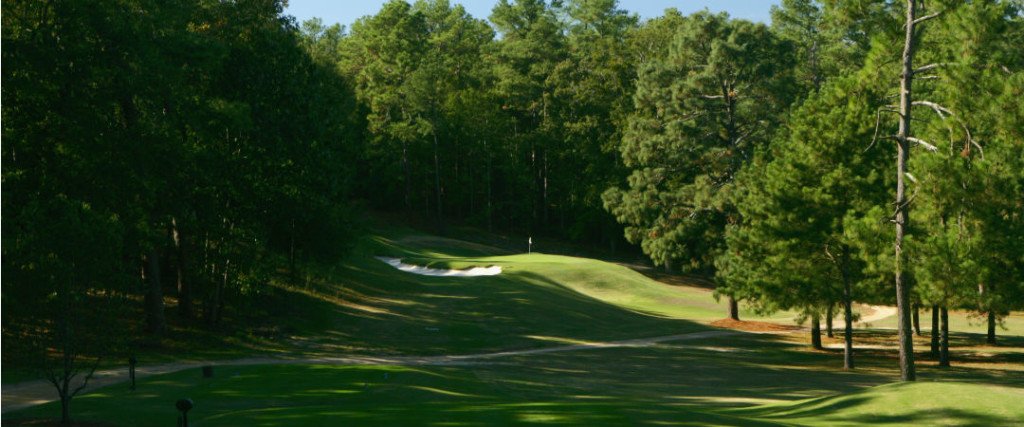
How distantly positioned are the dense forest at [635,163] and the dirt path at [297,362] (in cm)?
119

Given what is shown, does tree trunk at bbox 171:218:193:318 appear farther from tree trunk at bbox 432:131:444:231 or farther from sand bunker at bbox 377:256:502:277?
tree trunk at bbox 432:131:444:231

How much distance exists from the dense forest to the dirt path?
119 centimetres

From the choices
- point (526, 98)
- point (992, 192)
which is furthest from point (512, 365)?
point (526, 98)

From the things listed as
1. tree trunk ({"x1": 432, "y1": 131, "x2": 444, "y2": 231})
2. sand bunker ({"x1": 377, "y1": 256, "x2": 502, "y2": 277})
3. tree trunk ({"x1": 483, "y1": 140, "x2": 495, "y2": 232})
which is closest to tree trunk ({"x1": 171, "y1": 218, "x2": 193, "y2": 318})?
sand bunker ({"x1": 377, "y1": 256, "x2": 502, "y2": 277})

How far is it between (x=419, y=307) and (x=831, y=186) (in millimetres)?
21432

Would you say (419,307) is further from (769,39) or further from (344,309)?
(769,39)

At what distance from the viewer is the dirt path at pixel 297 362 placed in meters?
23.1

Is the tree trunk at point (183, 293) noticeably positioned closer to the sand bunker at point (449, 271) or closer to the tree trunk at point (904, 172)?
the sand bunker at point (449, 271)

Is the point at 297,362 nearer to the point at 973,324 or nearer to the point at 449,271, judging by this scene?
the point at 449,271

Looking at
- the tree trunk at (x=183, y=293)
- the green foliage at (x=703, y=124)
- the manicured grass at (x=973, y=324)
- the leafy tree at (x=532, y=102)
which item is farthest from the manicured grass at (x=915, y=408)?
the leafy tree at (x=532, y=102)

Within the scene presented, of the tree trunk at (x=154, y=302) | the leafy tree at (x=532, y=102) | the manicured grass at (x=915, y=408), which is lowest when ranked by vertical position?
the manicured grass at (x=915, y=408)

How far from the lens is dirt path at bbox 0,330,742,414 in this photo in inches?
908

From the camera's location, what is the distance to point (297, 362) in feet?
102

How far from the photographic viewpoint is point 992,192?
21312mm
